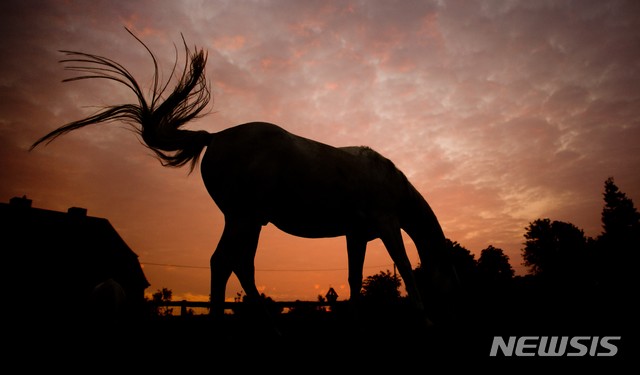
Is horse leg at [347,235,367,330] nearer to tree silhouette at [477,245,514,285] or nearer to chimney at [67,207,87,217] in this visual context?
chimney at [67,207,87,217]

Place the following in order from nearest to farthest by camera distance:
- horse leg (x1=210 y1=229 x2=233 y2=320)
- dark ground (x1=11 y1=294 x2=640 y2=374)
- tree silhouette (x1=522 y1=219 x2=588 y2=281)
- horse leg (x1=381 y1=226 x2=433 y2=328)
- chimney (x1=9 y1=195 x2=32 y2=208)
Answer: dark ground (x1=11 y1=294 x2=640 y2=374) < horse leg (x1=210 y1=229 x2=233 y2=320) < horse leg (x1=381 y1=226 x2=433 y2=328) < chimney (x1=9 y1=195 x2=32 y2=208) < tree silhouette (x1=522 y1=219 x2=588 y2=281)

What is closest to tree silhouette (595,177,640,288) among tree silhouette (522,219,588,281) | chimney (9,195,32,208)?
tree silhouette (522,219,588,281)

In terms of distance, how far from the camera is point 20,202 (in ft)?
78.5

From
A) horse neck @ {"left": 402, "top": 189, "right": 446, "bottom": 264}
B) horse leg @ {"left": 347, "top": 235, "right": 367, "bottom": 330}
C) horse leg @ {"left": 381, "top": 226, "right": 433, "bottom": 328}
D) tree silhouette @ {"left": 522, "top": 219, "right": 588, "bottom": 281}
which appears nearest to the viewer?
horse leg @ {"left": 381, "top": 226, "right": 433, "bottom": 328}

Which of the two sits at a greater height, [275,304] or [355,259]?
[355,259]

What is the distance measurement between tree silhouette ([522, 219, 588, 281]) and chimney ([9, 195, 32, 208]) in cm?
6744

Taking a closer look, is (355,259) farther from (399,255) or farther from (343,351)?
(343,351)

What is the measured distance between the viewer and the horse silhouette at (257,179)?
12.1ft

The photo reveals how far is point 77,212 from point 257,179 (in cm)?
2922

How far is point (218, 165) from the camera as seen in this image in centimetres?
388

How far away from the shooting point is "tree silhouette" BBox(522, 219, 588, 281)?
56469 millimetres

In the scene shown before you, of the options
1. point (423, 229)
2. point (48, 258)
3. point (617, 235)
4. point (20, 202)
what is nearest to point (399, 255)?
point (423, 229)

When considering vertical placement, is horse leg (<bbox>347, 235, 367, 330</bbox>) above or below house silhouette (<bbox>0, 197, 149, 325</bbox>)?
below

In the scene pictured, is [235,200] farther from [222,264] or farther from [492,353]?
[492,353]
